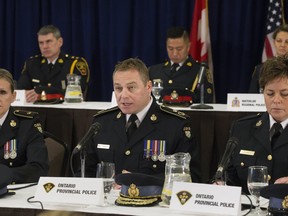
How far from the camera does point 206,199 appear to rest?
8.98 ft

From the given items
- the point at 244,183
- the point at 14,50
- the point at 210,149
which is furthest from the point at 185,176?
the point at 14,50

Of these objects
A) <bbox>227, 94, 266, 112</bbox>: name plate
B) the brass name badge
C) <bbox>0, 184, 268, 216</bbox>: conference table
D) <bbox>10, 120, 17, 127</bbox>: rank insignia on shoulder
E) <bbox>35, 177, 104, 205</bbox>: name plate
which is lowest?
<bbox>0, 184, 268, 216</bbox>: conference table

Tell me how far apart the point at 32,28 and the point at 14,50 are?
35 cm

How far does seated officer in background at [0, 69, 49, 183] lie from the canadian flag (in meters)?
3.56

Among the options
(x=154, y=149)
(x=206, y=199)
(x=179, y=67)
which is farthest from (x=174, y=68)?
(x=206, y=199)

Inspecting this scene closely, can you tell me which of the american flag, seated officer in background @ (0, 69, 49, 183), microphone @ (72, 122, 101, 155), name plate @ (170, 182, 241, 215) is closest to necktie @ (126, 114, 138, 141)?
seated officer in background @ (0, 69, 49, 183)

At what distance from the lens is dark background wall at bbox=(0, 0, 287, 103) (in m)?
7.42

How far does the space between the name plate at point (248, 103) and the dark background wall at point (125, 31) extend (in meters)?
2.21

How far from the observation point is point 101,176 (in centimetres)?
302

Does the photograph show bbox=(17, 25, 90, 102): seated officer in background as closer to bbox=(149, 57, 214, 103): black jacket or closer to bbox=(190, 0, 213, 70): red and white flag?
bbox=(149, 57, 214, 103): black jacket

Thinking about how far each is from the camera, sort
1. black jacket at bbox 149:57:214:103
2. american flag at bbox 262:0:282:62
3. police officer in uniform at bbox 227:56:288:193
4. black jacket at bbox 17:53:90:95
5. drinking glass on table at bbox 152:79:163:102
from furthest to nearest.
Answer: american flag at bbox 262:0:282:62
black jacket at bbox 17:53:90:95
black jacket at bbox 149:57:214:103
drinking glass on table at bbox 152:79:163:102
police officer in uniform at bbox 227:56:288:193

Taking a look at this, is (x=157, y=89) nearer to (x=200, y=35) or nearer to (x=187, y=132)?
(x=200, y=35)

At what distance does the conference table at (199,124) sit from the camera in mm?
5297

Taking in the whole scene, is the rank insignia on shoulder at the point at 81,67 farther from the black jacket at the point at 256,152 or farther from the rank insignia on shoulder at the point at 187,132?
the black jacket at the point at 256,152
